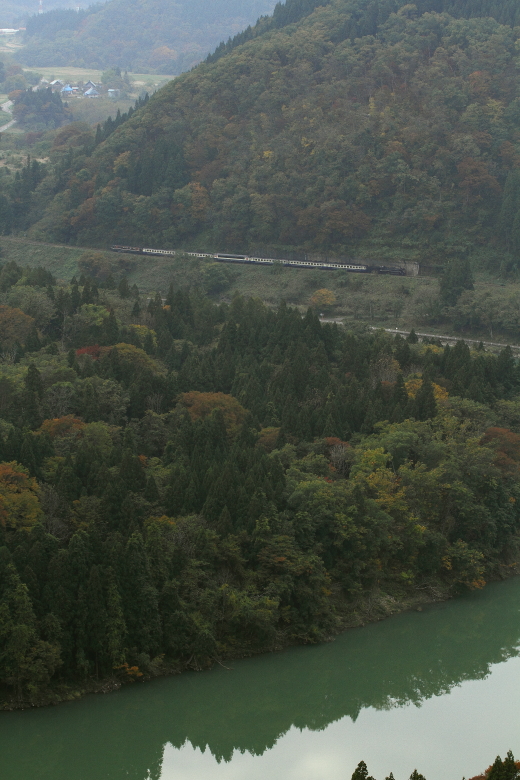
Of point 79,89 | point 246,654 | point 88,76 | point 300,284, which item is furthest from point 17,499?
point 88,76

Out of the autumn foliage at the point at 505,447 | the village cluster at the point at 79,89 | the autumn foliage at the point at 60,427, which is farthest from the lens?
the village cluster at the point at 79,89

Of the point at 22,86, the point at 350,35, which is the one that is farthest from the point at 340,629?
the point at 22,86

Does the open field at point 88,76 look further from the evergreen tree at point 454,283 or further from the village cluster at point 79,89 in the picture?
the evergreen tree at point 454,283

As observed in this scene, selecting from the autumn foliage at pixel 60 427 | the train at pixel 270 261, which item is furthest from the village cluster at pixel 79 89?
the autumn foliage at pixel 60 427

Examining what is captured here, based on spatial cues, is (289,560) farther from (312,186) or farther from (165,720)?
(312,186)

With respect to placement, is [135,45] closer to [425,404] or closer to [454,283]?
[454,283]
